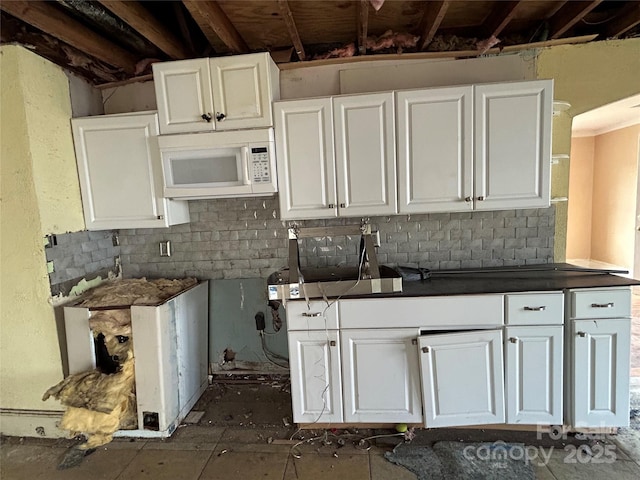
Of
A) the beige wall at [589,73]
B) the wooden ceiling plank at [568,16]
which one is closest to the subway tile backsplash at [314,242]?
the beige wall at [589,73]

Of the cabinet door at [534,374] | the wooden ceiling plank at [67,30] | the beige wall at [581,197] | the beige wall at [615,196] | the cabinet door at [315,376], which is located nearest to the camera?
the wooden ceiling plank at [67,30]

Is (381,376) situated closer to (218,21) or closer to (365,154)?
(365,154)

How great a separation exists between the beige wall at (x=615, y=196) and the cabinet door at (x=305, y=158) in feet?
15.3

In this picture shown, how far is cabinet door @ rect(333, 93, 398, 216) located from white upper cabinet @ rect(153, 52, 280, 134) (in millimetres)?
466

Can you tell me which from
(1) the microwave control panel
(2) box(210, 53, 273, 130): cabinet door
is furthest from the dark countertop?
(2) box(210, 53, 273, 130): cabinet door

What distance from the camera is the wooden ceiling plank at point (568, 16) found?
197 centimetres

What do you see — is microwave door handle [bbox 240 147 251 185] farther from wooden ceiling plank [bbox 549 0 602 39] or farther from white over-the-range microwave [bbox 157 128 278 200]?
wooden ceiling plank [bbox 549 0 602 39]

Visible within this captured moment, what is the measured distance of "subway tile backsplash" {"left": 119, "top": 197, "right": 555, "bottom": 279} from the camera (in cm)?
253

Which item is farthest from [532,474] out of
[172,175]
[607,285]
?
[172,175]

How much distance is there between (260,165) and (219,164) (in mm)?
272

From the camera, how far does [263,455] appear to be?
80.0 inches

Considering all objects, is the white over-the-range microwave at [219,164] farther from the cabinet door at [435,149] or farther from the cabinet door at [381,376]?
the cabinet door at [381,376]

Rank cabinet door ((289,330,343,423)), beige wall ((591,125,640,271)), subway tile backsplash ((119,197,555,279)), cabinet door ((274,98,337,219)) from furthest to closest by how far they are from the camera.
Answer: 1. beige wall ((591,125,640,271))
2. subway tile backsplash ((119,197,555,279))
3. cabinet door ((274,98,337,219))
4. cabinet door ((289,330,343,423))

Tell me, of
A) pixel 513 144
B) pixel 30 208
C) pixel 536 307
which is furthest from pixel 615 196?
pixel 30 208
